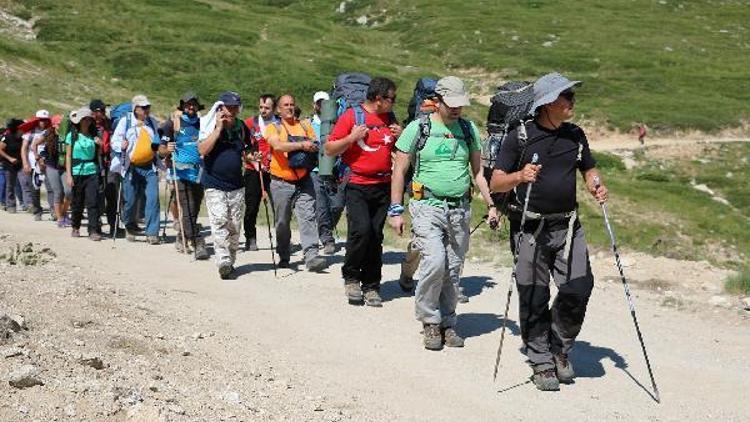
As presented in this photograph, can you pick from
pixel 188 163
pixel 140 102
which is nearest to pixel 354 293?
pixel 188 163

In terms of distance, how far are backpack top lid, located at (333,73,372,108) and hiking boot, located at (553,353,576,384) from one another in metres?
5.11

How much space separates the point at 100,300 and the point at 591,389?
16.7ft

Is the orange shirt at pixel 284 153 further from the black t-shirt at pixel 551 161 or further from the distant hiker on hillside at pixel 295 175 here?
the black t-shirt at pixel 551 161

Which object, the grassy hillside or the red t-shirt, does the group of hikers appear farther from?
the grassy hillside

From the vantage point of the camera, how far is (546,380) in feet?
26.2

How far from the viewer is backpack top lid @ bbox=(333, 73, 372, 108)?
12.4 m

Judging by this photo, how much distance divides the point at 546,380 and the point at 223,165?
619cm

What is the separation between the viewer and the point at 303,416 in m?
6.95

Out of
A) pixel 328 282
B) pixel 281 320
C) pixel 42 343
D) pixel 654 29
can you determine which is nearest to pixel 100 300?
pixel 281 320

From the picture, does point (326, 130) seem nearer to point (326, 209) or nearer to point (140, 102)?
point (326, 209)

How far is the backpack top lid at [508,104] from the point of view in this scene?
11.2m

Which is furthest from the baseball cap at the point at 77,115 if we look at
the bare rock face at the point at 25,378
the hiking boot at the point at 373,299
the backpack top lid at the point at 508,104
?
the bare rock face at the point at 25,378

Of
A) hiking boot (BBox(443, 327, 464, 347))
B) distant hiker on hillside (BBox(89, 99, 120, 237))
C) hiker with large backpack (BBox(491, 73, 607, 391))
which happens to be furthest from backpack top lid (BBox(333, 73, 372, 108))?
distant hiker on hillside (BBox(89, 99, 120, 237))

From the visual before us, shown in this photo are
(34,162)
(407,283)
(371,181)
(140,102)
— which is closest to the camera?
(371,181)
